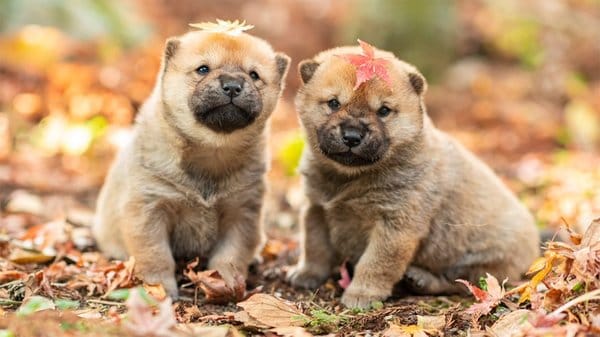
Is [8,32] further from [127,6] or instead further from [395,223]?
[395,223]

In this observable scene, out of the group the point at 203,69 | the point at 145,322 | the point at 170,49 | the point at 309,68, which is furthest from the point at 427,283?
the point at 145,322

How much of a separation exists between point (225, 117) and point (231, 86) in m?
0.21

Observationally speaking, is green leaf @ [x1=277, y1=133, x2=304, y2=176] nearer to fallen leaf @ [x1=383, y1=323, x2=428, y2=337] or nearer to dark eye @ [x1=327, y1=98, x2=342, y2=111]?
dark eye @ [x1=327, y1=98, x2=342, y2=111]

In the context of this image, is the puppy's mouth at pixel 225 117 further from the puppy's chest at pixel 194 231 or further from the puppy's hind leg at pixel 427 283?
the puppy's hind leg at pixel 427 283

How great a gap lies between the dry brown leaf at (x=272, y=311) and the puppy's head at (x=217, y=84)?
124 centimetres

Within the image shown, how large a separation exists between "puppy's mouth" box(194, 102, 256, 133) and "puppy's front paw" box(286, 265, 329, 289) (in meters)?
1.21

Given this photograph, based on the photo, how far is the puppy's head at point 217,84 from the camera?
203 inches

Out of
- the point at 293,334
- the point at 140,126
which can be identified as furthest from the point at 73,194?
the point at 293,334

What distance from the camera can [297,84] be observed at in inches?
475

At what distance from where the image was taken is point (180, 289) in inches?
215

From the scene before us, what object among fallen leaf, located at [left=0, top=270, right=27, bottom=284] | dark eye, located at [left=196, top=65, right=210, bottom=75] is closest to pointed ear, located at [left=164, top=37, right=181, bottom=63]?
dark eye, located at [left=196, top=65, right=210, bottom=75]

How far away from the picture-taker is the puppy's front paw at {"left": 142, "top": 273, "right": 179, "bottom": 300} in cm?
523

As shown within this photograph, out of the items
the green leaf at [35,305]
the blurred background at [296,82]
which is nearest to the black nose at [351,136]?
the green leaf at [35,305]

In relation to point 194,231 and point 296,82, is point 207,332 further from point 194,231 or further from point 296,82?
point 296,82
